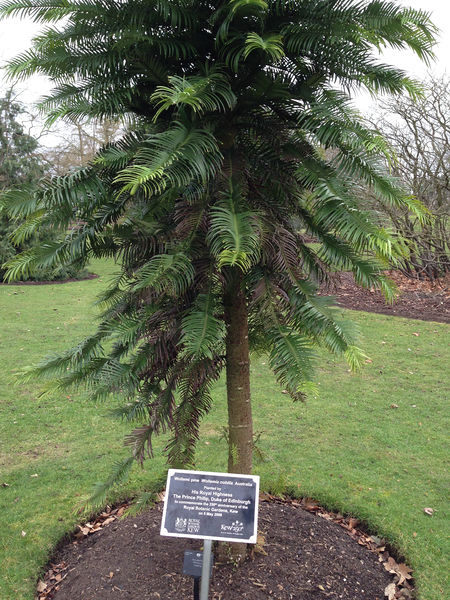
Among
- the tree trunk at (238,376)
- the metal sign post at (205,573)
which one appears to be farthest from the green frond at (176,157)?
the metal sign post at (205,573)

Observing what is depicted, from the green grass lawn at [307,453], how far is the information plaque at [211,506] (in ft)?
3.11

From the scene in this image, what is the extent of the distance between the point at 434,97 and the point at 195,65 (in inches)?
473

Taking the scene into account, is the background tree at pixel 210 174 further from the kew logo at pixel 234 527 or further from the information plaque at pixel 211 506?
the kew logo at pixel 234 527

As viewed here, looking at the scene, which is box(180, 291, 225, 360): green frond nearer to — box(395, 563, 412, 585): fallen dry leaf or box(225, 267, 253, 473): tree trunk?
box(225, 267, 253, 473): tree trunk

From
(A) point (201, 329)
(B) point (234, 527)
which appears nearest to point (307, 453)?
(B) point (234, 527)

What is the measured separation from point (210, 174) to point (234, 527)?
175 cm

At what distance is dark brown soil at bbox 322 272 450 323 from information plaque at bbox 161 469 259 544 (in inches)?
338

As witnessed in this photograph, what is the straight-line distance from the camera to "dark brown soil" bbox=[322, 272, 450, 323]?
37.6 feet

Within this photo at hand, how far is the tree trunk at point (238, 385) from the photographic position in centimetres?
289

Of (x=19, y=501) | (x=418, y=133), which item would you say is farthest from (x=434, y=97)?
(x=19, y=501)

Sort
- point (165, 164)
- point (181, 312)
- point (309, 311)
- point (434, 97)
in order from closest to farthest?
point (165, 164), point (309, 311), point (181, 312), point (434, 97)

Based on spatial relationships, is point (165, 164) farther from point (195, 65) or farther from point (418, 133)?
point (418, 133)

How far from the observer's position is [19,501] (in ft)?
14.8

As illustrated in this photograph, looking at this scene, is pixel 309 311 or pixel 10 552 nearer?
pixel 309 311
